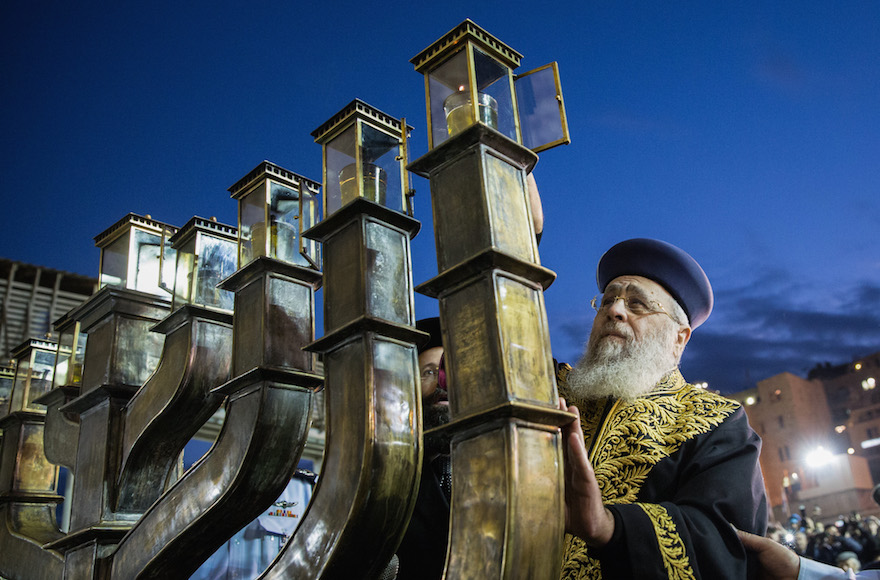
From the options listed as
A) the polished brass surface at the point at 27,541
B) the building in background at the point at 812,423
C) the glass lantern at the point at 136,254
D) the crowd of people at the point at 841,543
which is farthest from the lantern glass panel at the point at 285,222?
the building in background at the point at 812,423

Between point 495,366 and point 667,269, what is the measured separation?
55.5 inches

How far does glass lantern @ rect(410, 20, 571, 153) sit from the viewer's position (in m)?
2.27

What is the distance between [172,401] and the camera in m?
3.19

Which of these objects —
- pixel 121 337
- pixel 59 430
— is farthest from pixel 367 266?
pixel 59 430

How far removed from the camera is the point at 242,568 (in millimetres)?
4961

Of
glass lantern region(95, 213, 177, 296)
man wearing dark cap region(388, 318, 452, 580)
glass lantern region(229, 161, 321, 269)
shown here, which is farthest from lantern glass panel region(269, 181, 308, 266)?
glass lantern region(95, 213, 177, 296)

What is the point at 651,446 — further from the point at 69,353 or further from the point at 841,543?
the point at 841,543

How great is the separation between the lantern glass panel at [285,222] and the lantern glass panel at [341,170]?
1.60 ft

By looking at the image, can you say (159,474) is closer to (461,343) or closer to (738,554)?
(461,343)

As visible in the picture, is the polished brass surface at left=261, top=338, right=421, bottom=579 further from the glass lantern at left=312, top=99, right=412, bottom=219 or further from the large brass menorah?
the glass lantern at left=312, top=99, right=412, bottom=219

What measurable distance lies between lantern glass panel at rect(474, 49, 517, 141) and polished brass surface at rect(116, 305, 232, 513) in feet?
5.61

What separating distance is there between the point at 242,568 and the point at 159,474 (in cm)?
188

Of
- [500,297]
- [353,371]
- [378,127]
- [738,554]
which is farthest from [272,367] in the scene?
[738,554]

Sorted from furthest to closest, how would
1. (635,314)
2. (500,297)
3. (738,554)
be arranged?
(635,314), (738,554), (500,297)
